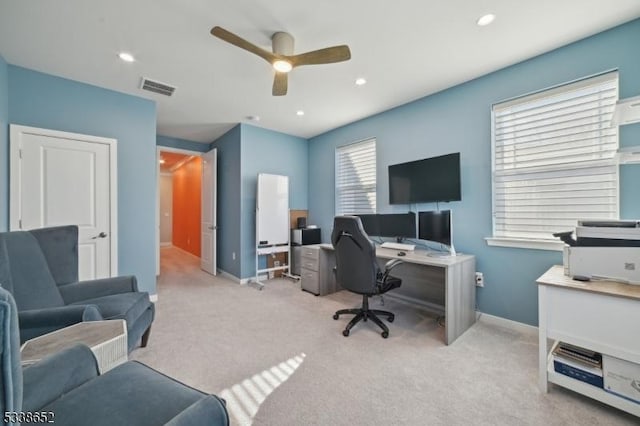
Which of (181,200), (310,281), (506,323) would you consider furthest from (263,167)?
(181,200)

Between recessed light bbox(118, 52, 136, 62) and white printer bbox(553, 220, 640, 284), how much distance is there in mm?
4028

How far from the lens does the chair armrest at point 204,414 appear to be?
79cm

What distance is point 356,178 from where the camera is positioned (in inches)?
167

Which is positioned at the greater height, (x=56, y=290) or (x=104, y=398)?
(x=56, y=290)

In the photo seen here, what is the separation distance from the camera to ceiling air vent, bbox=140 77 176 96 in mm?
2908

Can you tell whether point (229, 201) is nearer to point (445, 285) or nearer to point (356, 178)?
point (356, 178)

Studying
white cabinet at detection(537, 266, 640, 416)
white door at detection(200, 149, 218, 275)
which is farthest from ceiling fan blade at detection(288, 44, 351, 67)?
white door at detection(200, 149, 218, 275)

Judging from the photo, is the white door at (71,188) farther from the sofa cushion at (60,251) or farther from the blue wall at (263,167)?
the blue wall at (263,167)

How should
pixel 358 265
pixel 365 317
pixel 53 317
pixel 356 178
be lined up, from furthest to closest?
1. pixel 356 178
2. pixel 365 317
3. pixel 358 265
4. pixel 53 317

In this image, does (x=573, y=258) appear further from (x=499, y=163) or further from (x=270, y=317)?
(x=270, y=317)

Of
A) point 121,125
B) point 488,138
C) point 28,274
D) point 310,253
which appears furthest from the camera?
point 310,253

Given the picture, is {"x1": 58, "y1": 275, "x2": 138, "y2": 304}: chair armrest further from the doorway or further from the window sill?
the doorway

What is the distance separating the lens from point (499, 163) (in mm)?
2686

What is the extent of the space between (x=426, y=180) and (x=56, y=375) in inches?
130
